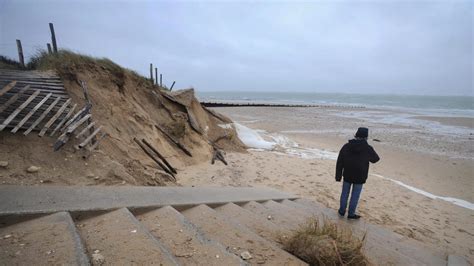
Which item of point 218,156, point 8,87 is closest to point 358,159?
point 218,156

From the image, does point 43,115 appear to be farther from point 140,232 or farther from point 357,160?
point 357,160

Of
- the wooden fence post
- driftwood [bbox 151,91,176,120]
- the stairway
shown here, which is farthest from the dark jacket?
the wooden fence post

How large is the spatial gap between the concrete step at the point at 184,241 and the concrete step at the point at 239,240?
0.20 meters

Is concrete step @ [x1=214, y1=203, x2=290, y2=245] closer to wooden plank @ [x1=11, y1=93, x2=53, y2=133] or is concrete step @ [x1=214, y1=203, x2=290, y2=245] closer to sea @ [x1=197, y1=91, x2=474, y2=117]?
wooden plank @ [x1=11, y1=93, x2=53, y2=133]

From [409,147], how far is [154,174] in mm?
14238

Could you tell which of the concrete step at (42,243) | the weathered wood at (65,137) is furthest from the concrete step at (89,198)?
the weathered wood at (65,137)

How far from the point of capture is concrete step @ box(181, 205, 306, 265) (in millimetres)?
2602

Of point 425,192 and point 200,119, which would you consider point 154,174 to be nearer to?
point 200,119

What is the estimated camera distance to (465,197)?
756cm

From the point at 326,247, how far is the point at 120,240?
208 centimetres

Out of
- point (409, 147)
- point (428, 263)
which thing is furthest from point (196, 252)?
point (409, 147)

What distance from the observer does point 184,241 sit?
260 centimetres

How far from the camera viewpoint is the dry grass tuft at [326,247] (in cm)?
256

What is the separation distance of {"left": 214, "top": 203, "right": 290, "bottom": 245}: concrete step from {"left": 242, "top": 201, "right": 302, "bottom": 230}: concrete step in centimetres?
25
